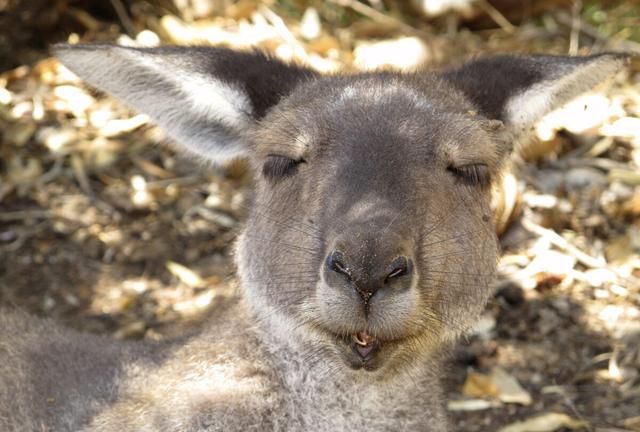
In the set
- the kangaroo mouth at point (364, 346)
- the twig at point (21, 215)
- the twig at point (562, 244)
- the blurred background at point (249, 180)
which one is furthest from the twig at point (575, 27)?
the kangaroo mouth at point (364, 346)

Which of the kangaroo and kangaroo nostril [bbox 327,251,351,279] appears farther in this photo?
the kangaroo

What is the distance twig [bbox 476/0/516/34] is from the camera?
9891 millimetres

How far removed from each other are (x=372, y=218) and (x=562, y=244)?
3.68 m

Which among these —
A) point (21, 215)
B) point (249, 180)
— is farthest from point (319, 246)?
point (21, 215)

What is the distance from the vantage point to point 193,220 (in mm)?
8016

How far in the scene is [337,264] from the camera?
12.7 feet

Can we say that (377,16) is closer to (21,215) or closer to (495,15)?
(495,15)

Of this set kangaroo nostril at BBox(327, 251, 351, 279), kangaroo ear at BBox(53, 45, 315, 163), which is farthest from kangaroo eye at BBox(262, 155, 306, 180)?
kangaroo nostril at BBox(327, 251, 351, 279)

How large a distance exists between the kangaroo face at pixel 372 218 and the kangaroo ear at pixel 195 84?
0.19 meters

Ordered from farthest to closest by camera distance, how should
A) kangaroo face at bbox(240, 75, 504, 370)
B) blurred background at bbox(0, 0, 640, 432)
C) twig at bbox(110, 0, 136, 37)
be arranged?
1. twig at bbox(110, 0, 136, 37)
2. blurred background at bbox(0, 0, 640, 432)
3. kangaroo face at bbox(240, 75, 504, 370)

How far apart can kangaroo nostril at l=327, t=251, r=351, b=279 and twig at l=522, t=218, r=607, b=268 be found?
3.79 m

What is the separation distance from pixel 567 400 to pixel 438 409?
5.50ft

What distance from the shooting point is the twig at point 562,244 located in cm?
720

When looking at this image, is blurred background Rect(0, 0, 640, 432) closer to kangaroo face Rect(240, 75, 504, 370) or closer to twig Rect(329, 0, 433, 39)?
twig Rect(329, 0, 433, 39)
